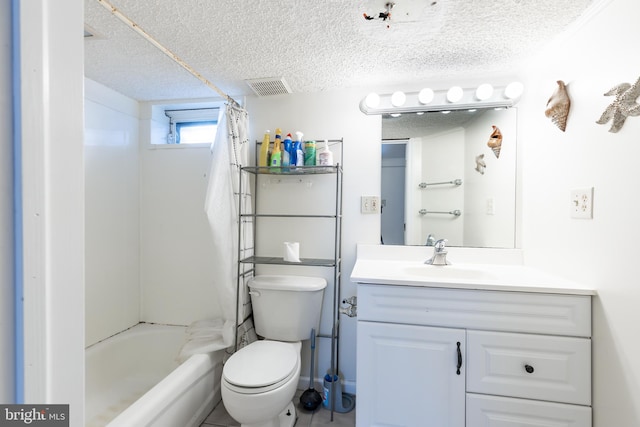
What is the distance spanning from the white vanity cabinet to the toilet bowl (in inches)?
13.4

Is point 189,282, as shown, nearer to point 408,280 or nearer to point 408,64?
point 408,280

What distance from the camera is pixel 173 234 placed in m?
1.98

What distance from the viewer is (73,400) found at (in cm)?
40

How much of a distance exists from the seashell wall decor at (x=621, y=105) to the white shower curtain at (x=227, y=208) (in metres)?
1.63

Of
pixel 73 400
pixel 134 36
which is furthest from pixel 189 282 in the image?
pixel 73 400

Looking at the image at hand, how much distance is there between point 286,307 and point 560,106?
5.46ft

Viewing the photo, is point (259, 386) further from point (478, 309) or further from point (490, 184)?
point (490, 184)

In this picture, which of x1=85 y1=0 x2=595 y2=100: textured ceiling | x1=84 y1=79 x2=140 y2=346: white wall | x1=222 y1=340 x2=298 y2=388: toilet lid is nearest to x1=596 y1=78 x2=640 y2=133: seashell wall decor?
x1=85 y1=0 x2=595 y2=100: textured ceiling

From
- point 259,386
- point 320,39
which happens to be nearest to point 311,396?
point 259,386

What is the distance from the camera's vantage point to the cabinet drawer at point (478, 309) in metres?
1.08

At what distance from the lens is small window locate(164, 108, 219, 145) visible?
6.96 ft

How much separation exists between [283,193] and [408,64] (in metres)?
1.04
